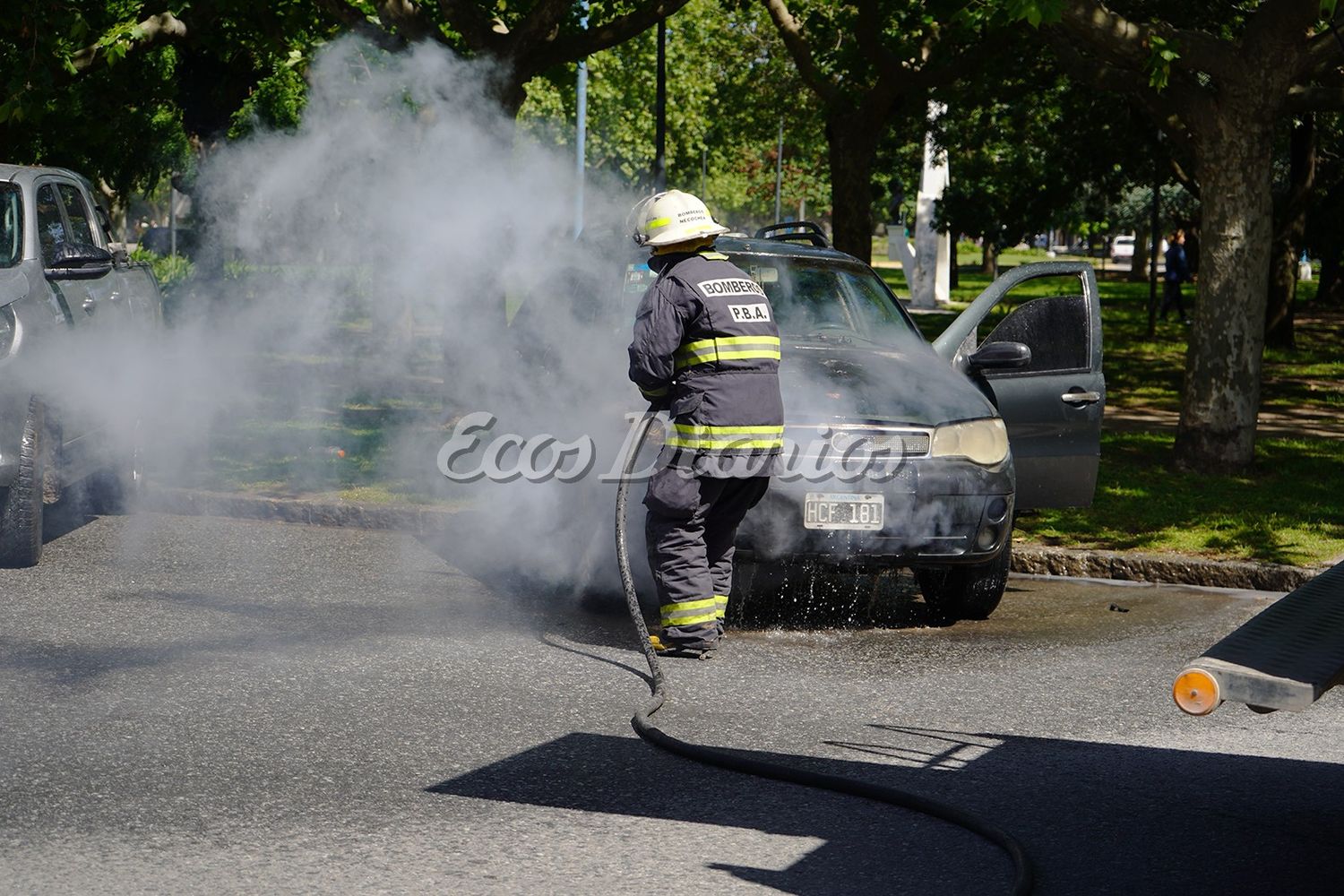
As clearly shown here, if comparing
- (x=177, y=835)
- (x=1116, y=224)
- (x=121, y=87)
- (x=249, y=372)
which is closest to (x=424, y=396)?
(x=249, y=372)

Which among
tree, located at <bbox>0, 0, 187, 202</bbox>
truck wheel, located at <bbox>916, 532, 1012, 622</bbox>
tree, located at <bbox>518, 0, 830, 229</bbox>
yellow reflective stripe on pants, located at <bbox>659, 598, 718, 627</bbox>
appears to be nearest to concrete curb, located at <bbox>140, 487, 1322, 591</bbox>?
truck wheel, located at <bbox>916, 532, 1012, 622</bbox>

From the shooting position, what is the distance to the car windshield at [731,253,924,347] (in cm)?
779

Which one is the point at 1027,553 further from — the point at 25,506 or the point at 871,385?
the point at 25,506

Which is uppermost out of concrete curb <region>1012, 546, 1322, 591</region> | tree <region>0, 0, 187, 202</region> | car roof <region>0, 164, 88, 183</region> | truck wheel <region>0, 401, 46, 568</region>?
tree <region>0, 0, 187, 202</region>

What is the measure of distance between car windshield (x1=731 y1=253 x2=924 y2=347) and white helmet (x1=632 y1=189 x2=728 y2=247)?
136cm

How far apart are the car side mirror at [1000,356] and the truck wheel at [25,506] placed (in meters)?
4.53

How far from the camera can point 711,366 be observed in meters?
6.28

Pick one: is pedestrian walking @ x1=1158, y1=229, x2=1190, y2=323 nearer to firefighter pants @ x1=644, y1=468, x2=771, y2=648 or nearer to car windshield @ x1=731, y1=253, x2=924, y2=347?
car windshield @ x1=731, y1=253, x2=924, y2=347

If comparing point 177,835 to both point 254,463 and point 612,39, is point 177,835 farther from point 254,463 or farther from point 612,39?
point 612,39

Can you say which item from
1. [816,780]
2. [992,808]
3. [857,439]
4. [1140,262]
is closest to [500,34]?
[857,439]

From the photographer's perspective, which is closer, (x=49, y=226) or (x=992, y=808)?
(x=992, y=808)

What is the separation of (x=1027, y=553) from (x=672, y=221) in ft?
11.0

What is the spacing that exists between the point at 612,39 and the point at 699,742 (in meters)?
8.99

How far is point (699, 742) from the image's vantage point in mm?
5125
